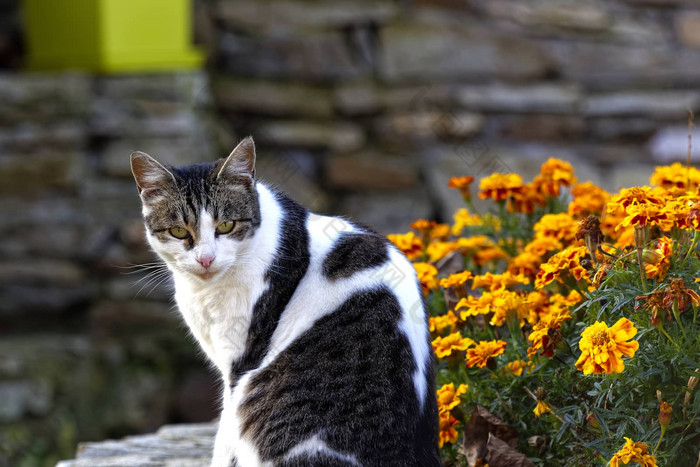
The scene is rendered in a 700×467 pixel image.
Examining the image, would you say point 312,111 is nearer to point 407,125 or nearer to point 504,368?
point 407,125

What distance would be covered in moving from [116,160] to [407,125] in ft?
5.04

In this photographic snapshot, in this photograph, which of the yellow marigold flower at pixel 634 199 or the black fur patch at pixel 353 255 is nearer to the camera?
the yellow marigold flower at pixel 634 199

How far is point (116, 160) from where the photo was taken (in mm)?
4180

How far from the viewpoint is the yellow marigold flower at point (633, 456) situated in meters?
1.82

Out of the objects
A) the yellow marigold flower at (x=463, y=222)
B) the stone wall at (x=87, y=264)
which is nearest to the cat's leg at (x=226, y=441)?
the yellow marigold flower at (x=463, y=222)

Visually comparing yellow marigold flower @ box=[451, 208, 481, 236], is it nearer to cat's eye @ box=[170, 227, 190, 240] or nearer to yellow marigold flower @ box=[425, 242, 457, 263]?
yellow marigold flower @ box=[425, 242, 457, 263]

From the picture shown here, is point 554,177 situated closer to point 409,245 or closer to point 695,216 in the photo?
point 409,245

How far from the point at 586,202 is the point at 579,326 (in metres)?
0.55

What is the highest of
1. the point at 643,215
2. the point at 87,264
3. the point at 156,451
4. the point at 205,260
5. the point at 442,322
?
the point at 643,215

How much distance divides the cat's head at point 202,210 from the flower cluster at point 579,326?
1.92ft

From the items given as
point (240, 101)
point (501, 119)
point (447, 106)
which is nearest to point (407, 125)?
point (447, 106)

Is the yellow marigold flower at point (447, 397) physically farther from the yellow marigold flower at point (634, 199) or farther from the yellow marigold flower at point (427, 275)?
the yellow marigold flower at point (634, 199)

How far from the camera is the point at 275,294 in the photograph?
218cm

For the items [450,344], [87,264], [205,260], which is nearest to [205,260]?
[205,260]
